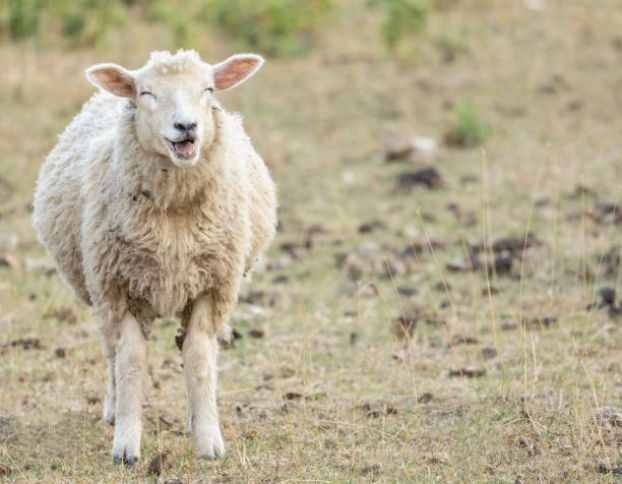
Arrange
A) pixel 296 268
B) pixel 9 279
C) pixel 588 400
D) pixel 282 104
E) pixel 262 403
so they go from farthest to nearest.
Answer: pixel 282 104, pixel 296 268, pixel 9 279, pixel 262 403, pixel 588 400

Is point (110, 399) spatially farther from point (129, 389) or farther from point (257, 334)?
point (257, 334)

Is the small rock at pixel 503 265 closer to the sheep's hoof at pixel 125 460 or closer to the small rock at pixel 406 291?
the small rock at pixel 406 291

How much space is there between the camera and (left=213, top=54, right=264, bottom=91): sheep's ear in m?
6.11

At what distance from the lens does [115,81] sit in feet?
19.4

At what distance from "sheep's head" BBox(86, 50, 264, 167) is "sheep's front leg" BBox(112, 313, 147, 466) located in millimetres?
908

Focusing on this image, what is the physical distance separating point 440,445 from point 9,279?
490 centimetres

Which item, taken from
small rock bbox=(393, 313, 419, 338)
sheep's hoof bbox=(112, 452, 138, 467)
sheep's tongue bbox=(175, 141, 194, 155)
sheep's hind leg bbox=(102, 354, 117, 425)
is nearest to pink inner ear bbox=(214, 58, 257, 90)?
sheep's tongue bbox=(175, 141, 194, 155)

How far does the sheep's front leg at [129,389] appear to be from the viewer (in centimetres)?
554

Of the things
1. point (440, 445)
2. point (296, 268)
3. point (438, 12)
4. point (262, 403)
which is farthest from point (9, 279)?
point (438, 12)

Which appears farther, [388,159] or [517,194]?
[388,159]

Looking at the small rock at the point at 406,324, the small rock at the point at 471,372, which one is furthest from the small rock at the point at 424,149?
the small rock at the point at 471,372

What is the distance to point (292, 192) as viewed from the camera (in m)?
12.6

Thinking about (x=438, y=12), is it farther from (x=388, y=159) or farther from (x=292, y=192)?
(x=292, y=192)

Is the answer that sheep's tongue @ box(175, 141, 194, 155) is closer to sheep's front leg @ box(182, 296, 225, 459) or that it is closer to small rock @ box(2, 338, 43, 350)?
sheep's front leg @ box(182, 296, 225, 459)
